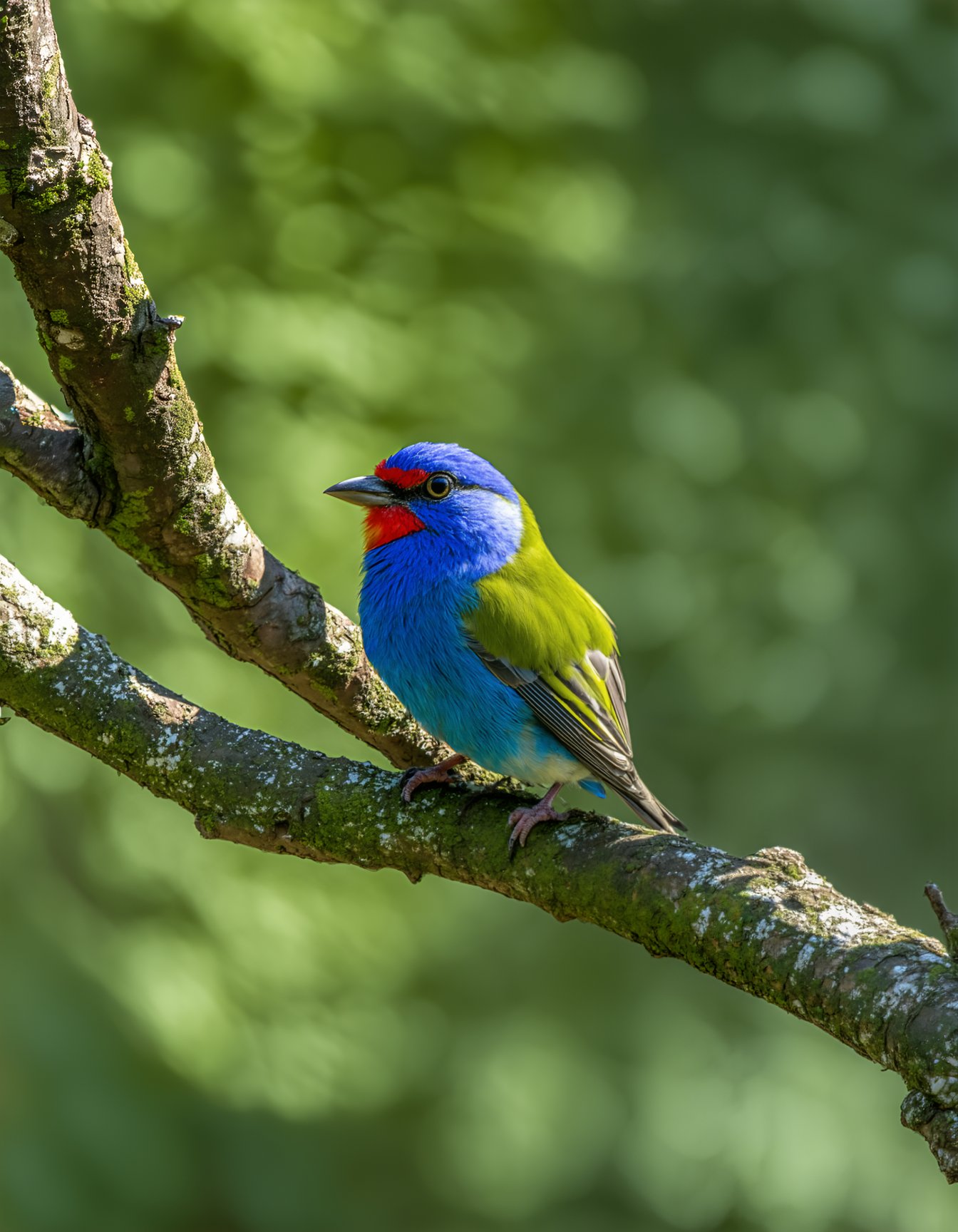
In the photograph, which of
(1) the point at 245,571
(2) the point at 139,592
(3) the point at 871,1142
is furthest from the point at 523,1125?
(1) the point at 245,571

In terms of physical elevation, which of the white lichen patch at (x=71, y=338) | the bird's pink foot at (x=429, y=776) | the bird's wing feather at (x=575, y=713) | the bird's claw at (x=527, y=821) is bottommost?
the bird's pink foot at (x=429, y=776)

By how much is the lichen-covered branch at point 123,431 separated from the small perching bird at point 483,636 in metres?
0.18

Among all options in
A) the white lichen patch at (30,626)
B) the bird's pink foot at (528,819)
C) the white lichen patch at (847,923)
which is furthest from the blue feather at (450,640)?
the white lichen patch at (847,923)

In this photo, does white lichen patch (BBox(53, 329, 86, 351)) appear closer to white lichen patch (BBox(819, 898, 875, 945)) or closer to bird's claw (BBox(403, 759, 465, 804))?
bird's claw (BBox(403, 759, 465, 804))

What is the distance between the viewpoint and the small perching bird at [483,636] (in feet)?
11.4

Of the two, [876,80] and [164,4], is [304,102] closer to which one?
[164,4]

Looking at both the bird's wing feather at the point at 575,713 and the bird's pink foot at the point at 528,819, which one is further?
the bird's wing feather at the point at 575,713

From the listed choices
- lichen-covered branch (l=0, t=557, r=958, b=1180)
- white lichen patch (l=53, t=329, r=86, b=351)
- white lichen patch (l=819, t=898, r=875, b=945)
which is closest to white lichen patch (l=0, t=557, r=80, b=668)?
lichen-covered branch (l=0, t=557, r=958, b=1180)

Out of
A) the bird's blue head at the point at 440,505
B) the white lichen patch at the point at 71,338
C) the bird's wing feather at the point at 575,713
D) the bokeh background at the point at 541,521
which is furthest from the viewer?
the bokeh background at the point at 541,521

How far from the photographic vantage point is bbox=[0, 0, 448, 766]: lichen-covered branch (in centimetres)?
228

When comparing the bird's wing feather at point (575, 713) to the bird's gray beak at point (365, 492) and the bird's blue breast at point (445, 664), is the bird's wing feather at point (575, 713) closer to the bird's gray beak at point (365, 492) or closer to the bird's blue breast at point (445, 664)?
the bird's blue breast at point (445, 664)

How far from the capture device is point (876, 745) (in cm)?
778

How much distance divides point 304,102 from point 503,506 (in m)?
2.21

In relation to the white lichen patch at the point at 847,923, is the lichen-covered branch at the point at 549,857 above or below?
below
